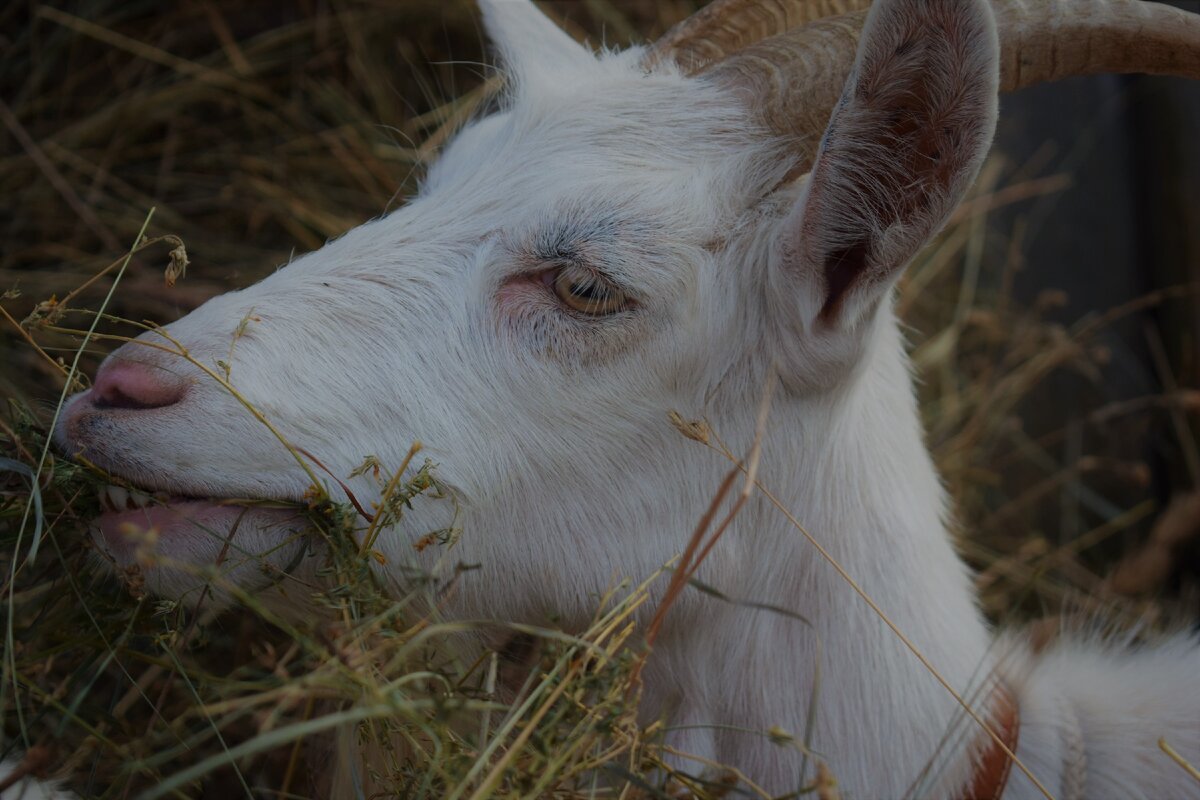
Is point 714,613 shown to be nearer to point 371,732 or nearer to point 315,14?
point 371,732

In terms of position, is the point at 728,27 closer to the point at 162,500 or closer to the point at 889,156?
the point at 889,156

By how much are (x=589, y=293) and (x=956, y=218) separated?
3094mm

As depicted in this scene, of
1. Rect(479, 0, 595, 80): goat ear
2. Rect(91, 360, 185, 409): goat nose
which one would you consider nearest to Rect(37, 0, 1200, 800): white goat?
Rect(91, 360, 185, 409): goat nose

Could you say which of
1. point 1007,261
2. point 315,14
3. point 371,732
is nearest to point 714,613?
point 371,732

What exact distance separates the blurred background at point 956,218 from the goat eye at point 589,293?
1948mm

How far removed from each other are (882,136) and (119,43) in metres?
3.27

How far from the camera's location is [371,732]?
69.8 inches

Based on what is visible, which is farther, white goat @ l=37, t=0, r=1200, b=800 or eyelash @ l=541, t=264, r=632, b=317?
eyelash @ l=541, t=264, r=632, b=317

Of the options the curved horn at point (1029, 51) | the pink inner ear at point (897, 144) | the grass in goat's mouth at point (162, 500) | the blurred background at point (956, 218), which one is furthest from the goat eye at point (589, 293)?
the blurred background at point (956, 218)

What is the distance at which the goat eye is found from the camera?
1.83 meters

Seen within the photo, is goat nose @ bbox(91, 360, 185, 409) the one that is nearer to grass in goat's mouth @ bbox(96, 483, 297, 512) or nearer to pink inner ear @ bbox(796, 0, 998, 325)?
grass in goat's mouth @ bbox(96, 483, 297, 512)

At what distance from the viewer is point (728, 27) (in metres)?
2.17

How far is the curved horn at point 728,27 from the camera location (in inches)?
84.1

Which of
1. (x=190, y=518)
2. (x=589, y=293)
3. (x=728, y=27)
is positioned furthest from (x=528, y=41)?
(x=190, y=518)
